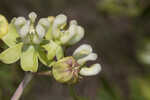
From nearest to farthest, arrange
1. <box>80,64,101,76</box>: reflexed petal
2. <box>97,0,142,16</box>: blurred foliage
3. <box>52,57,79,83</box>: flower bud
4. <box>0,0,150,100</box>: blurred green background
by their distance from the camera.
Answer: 1. <box>52,57,79,83</box>: flower bud
2. <box>80,64,101,76</box>: reflexed petal
3. <box>97,0,142,16</box>: blurred foliage
4. <box>0,0,150,100</box>: blurred green background

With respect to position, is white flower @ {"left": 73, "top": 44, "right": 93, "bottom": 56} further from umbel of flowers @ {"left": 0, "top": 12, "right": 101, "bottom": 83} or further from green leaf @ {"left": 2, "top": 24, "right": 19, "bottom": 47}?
green leaf @ {"left": 2, "top": 24, "right": 19, "bottom": 47}

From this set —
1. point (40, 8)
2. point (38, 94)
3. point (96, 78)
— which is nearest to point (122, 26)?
point (96, 78)

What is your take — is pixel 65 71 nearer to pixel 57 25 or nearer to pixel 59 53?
pixel 59 53

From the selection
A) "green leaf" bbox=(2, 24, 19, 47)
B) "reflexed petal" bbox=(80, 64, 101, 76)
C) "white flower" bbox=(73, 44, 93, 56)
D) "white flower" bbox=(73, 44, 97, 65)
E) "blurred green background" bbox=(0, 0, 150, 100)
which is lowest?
"blurred green background" bbox=(0, 0, 150, 100)

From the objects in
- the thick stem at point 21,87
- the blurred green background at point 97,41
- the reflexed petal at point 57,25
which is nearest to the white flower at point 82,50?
the reflexed petal at point 57,25

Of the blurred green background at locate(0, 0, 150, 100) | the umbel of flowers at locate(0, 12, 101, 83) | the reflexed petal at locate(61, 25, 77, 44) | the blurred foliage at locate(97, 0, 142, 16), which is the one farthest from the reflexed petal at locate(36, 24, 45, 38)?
the blurred green background at locate(0, 0, 150, 100)

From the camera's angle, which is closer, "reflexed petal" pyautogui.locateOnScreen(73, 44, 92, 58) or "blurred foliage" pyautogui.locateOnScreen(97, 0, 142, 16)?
"reflexed petal" pyautogui.locateOnScreen(73, 44, 92, 58)

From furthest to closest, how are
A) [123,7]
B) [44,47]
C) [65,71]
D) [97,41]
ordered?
1. [97,41]
2. [123,7]
3. [44,47]
4. [65,71]

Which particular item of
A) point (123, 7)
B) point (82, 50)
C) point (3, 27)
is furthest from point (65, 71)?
point (123, 7)
